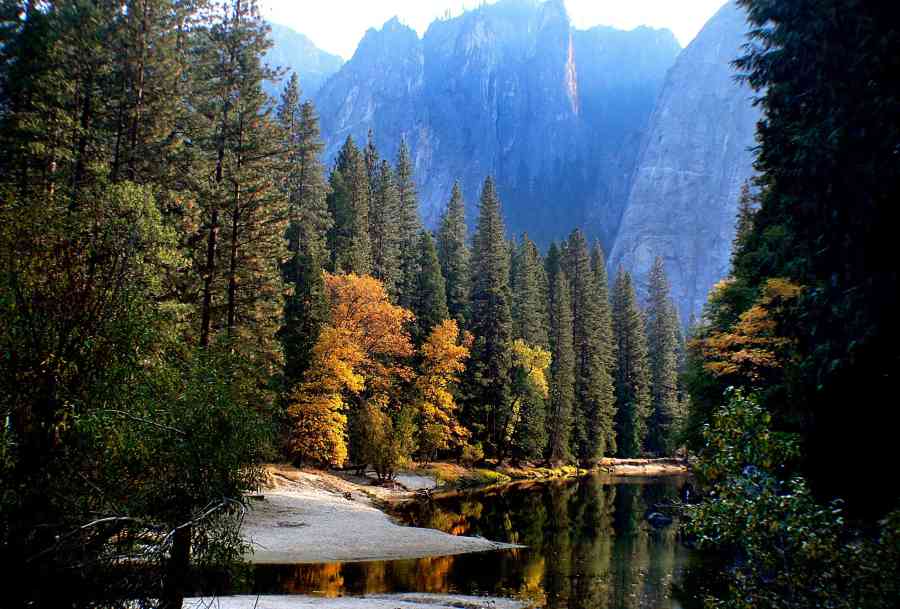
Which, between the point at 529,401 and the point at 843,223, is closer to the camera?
the point at 843,223

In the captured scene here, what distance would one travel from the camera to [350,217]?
5878 cm

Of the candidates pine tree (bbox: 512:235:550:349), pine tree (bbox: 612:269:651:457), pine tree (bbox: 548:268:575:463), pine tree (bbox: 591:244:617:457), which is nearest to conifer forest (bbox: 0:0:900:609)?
pine tree (bbox: 548:268:575:463)

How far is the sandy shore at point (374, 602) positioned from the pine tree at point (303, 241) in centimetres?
1638

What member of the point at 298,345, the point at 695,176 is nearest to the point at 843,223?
the point at 298,345

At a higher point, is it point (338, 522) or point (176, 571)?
point (176, 571)

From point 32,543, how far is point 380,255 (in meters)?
49.5

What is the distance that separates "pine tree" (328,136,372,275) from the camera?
50.1 m

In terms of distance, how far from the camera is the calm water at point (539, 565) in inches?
739

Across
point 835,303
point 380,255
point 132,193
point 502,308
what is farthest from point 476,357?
point 835,303

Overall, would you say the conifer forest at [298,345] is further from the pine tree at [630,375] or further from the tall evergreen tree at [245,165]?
the pine tree at [630,375]

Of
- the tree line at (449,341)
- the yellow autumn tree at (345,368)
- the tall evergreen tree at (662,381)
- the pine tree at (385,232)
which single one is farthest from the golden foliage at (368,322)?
the tall evergreen tree at (662,381)

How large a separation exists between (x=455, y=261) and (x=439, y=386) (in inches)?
711

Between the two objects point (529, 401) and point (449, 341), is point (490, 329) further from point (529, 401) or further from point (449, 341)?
point (449, 341)

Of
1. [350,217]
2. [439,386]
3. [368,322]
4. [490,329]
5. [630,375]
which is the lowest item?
[439,386]
